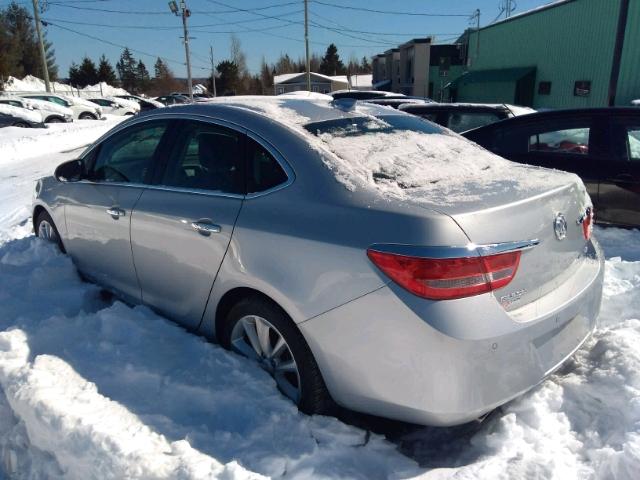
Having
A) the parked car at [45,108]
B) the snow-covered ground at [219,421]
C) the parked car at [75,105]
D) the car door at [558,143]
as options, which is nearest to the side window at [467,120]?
the car door at [558,143]

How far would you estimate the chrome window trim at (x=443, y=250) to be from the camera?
214 cm

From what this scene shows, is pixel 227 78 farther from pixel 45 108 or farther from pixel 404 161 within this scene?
pixel 404 161

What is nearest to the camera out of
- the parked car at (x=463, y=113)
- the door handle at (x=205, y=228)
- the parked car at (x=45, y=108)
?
the door handle at (x=205, y=228)

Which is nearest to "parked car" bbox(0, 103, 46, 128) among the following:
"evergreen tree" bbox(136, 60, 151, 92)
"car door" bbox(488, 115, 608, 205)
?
"car door" bbox(488, 115, 608, 205)

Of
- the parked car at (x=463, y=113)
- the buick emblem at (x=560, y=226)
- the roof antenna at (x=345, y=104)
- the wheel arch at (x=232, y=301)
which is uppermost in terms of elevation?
the roof antenna at (x=345, y=104)

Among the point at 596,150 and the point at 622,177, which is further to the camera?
the point at 596,150

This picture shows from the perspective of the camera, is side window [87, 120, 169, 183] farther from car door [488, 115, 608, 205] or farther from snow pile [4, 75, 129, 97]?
snow pile [4, 75, 129, 97]

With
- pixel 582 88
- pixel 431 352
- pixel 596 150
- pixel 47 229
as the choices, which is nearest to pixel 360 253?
pixel 431 352

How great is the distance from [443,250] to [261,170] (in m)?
1.13

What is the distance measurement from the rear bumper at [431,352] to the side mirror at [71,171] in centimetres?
259

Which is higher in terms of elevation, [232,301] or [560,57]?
[560,57]

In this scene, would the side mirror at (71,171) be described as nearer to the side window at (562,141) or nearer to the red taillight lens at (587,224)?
the red taillight lens at (587,224)

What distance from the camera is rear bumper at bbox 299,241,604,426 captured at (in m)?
2.15

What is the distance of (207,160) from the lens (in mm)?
3186
